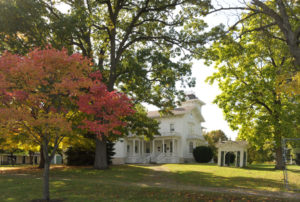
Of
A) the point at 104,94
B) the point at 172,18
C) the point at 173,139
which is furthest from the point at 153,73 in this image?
the point at 173,139

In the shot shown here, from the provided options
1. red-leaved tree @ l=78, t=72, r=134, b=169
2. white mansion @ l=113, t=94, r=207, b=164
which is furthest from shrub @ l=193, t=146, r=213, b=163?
red-leaved tree @ l=78, t=72, r=134, b=169

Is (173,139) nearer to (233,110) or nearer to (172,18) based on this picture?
(233,110)

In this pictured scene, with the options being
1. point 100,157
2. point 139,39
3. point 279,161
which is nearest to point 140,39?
point 139,39

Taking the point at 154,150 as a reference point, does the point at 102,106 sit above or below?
above

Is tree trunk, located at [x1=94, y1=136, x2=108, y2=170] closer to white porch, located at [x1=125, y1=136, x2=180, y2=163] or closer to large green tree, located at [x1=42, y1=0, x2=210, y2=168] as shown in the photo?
large green tree, located at [x1=42, y1=0, x2=210, y2=168]

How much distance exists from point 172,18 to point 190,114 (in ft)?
86.1

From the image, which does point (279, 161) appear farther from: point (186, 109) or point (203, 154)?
point (186, 109)

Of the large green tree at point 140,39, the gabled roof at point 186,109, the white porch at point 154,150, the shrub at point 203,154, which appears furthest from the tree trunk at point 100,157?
the shrub at point 203,154

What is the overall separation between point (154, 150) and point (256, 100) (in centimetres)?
2254

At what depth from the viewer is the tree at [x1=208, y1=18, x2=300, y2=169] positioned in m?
24.4

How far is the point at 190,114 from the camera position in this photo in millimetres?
45406

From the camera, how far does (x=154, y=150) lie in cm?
4475

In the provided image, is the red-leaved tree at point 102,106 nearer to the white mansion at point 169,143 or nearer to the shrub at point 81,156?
the shrub at point 81,156

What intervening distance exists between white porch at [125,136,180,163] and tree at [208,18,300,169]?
1492cm
